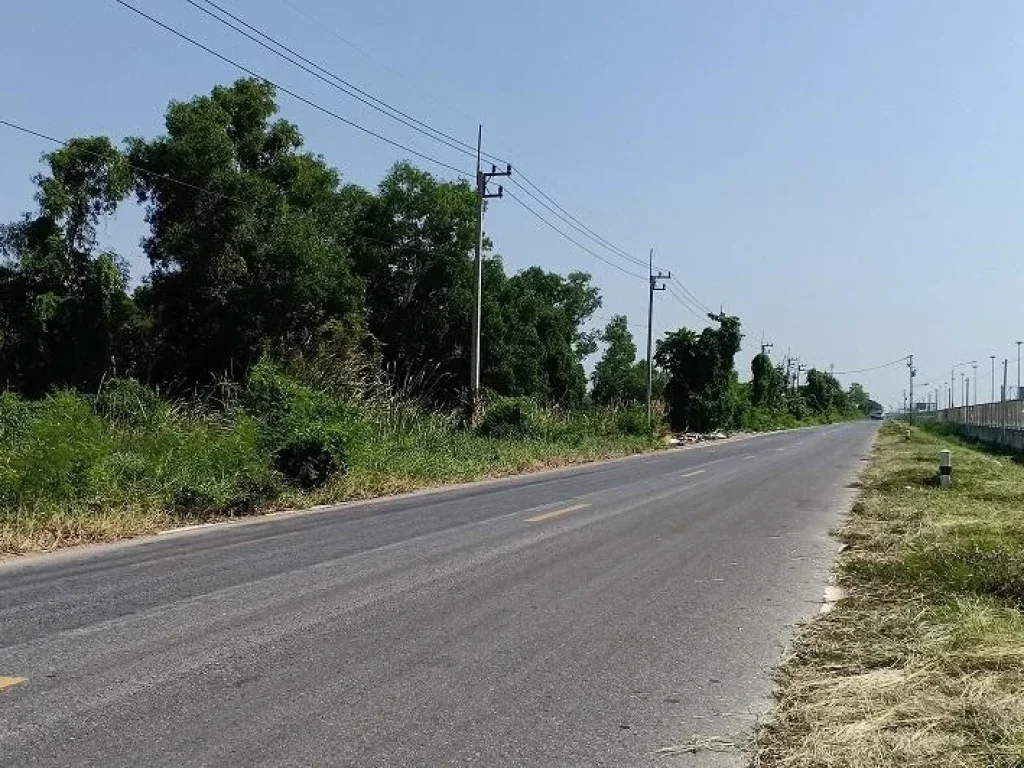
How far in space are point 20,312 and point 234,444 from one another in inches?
735

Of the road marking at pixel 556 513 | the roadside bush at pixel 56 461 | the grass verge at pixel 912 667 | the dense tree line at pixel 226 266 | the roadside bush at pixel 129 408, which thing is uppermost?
the dense tree line at pixel 226 266

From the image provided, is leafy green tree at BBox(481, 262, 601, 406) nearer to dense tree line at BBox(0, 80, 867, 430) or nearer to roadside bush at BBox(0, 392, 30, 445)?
dense tree line at BBox(0, 80, 867, 430)

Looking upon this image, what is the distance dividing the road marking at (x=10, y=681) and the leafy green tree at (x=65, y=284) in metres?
→ 28.4

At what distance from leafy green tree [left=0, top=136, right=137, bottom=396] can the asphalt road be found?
21.7 m

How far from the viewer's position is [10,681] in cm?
586

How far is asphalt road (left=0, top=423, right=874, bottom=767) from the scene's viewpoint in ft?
16.3

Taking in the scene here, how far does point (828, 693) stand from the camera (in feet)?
18.9

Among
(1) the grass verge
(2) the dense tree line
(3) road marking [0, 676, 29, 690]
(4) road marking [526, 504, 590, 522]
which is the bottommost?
(3) road marking [0, 676, 29, 690]

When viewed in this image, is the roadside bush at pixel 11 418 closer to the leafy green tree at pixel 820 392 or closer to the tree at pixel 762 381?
the tree at pixel 762 381

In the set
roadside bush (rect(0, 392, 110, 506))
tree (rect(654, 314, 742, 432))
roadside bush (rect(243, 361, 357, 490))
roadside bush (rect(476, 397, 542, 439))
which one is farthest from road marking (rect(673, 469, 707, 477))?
tree (rect(654, 314, 742, 432))

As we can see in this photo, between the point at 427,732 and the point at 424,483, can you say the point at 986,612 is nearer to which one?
the point at 427,732

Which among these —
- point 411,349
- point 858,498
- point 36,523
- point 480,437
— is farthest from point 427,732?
point 411,349

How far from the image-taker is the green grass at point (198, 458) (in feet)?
42.9

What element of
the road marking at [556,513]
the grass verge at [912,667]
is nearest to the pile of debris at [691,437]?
the road marking at [556,513]
